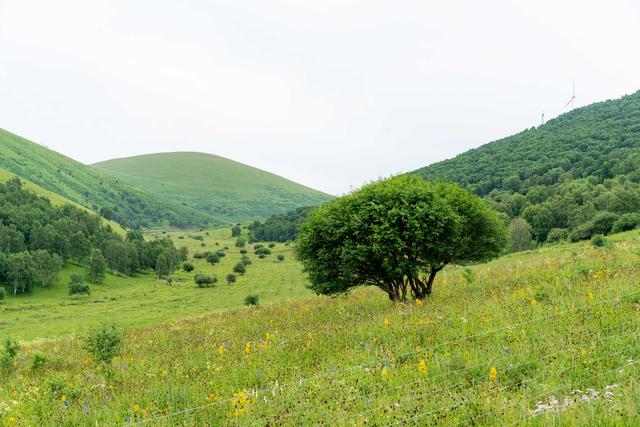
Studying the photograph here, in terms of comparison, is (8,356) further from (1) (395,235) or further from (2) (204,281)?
(2) (204,281)

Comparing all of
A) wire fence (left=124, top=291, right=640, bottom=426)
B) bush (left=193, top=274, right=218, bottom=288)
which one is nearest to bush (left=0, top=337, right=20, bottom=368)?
wire fence (left=124, top=291, right=640, bottom=426)

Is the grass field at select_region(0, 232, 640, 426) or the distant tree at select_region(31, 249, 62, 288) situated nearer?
the grass field at select_region(0, 232, 640, 426)

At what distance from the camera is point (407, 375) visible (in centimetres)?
816

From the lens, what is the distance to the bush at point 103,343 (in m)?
14.9

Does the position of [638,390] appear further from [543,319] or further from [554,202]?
[554,202]

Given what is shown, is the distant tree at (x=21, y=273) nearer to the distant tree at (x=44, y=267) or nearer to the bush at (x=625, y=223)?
the distant tree at (x=44, y=267)

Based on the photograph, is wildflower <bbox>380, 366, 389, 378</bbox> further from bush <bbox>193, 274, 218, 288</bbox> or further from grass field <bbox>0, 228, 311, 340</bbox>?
bush <bbox>193, 274, 218, 288</bbox>

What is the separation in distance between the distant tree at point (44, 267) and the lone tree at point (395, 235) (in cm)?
9421

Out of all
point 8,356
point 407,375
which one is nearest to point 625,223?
point 407,375

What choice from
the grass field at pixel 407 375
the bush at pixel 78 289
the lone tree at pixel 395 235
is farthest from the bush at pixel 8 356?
the bush at pixel 78 289

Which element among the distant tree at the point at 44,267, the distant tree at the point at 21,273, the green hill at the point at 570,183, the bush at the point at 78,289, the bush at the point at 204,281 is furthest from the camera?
the bush at the point at 204,281

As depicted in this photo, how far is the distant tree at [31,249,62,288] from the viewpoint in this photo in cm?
9225

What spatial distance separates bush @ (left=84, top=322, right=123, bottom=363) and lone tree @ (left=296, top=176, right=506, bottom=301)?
1015 centimetres

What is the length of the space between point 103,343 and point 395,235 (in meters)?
12.8
